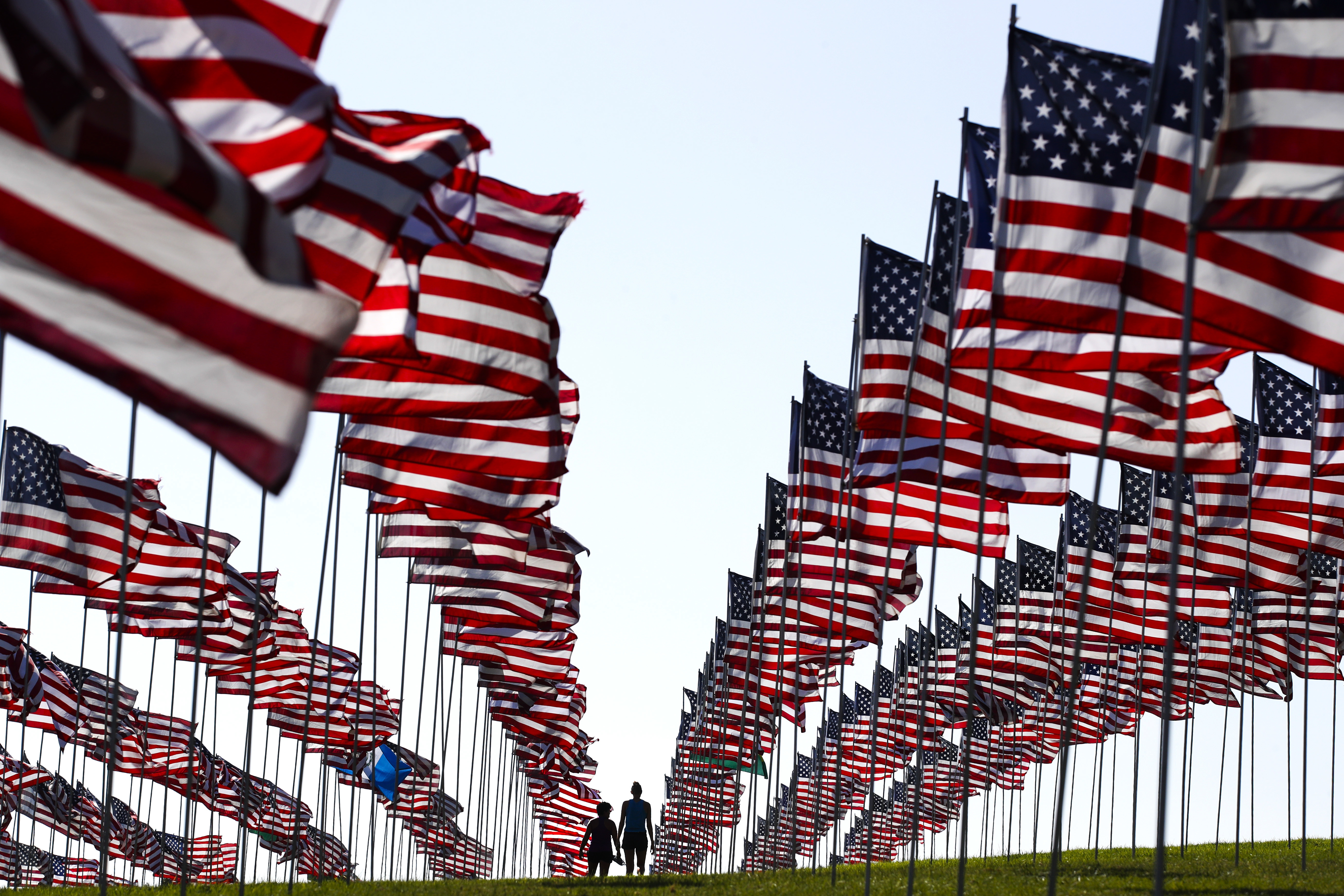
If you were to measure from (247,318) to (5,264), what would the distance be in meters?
1.25

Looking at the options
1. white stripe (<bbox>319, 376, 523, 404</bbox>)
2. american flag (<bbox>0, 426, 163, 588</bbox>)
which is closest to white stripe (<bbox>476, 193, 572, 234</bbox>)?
white stripe (<bbox>319, 376, 523, 404</bbox>)

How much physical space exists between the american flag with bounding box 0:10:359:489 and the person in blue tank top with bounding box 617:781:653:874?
27.9 metres

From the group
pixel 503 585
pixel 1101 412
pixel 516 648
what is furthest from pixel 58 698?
pixel 1101 412

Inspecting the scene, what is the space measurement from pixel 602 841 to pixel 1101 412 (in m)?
17.9

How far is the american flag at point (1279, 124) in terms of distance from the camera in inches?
452

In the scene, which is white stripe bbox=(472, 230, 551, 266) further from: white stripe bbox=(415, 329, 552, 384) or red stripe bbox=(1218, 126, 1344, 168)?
red stripe bbox=(1218, 126, 1344, 168)

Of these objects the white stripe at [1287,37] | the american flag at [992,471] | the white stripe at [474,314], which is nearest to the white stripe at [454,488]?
the american flag at [992,471]

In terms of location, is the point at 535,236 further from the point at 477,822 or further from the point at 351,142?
the point at 477,822

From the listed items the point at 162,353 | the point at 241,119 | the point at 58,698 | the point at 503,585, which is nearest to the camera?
the point at 162,353

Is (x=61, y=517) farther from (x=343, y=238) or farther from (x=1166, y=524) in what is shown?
(x=1166, y=524)

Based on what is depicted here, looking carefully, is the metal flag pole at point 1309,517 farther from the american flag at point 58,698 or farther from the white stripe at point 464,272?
the american flag at point 58,698

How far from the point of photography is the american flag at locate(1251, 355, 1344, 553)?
29141mm

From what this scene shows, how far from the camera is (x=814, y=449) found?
3278 centimetres

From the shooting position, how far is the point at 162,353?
28.0 feet
